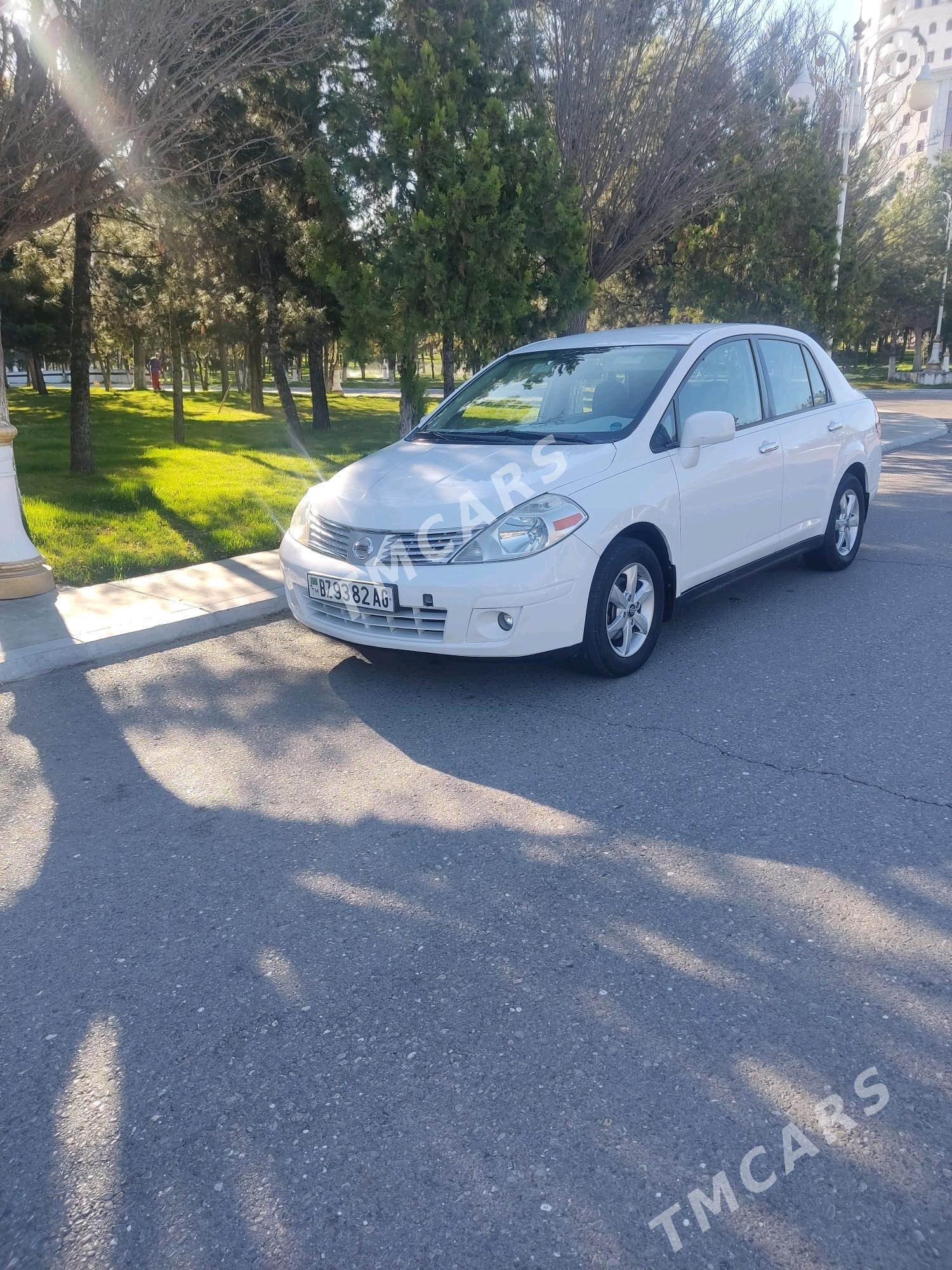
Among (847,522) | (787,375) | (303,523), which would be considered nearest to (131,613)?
(303,523)

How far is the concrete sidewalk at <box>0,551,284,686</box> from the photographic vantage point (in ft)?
19.4

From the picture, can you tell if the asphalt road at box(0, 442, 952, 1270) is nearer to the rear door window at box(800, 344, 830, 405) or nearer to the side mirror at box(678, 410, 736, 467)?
the side mirror at box(678, 410, 736, 467)

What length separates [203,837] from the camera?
3.75 m

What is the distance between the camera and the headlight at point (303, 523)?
547 cm

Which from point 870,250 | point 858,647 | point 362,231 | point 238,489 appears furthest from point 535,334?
point 870,250

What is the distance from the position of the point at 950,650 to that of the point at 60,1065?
4.92 metres

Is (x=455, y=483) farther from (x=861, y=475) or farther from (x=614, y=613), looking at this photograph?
(x=861, y=475)

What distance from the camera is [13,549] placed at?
7070mm

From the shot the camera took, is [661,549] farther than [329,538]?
Yes

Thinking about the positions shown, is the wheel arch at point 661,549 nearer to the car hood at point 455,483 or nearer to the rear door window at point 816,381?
the car hood at point 455,483

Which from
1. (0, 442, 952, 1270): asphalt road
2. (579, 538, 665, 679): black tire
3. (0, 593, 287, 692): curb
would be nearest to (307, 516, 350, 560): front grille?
(0, 442, 952, 1270): asphalt road

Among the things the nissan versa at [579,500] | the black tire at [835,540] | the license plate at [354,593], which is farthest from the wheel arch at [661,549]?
the black tire at [835,540]

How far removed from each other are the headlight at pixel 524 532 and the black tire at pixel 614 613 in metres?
0.30

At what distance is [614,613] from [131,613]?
329 cm
